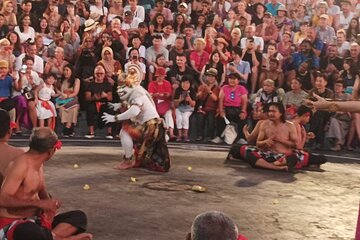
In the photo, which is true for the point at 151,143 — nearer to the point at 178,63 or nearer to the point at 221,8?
the point at 178,63

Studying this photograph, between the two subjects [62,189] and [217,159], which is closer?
[62,189]

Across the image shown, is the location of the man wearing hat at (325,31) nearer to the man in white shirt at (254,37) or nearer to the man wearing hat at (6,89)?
the man in white shirt at (254,37)

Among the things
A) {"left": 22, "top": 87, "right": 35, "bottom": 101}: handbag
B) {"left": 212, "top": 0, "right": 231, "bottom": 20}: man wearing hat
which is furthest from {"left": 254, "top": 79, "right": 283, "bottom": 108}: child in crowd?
{"left": 22, "top": 87, "right": 35, "bottom": 101}: handbag

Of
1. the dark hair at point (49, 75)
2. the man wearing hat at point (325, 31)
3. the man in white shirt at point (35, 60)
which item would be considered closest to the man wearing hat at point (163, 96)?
the dark hair at point (49, 75)

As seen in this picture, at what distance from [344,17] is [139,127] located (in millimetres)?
8197

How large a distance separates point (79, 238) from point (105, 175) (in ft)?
11.2

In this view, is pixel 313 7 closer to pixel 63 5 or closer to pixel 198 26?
pixel 198 26

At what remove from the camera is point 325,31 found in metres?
14.9

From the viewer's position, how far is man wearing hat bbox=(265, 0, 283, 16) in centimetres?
1600

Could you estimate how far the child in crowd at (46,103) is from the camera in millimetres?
12547

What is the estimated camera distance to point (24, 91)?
12555 mm

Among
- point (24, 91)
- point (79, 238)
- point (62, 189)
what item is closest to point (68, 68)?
point (24, 91)

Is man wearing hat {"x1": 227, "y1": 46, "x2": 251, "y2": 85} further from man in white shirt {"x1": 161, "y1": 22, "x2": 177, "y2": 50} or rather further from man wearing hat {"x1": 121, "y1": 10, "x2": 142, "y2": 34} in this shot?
man wearing hat {"x1": 121, "y1": 10, "x2": 142, "y2": 34}

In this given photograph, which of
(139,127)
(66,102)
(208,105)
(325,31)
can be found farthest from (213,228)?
(325,31)
